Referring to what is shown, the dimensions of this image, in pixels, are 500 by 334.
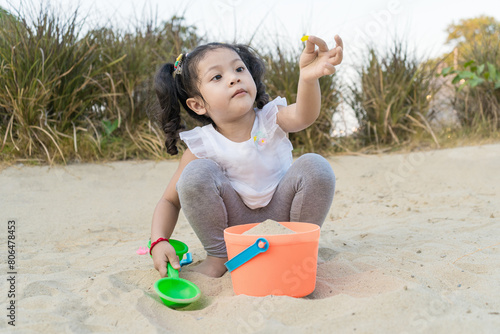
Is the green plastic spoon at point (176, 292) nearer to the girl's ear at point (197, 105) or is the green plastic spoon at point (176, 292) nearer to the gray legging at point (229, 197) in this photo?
the gray legging at point (229, 197)

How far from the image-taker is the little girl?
1654 millimetres

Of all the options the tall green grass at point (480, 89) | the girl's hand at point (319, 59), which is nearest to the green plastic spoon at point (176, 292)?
the girl's hand at point (319, 59)

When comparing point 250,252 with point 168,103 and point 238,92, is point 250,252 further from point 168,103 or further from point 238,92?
point 168,103

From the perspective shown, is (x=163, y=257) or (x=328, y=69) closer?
(x=328, y=69)

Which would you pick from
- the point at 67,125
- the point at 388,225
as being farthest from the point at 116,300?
the point at 67,125

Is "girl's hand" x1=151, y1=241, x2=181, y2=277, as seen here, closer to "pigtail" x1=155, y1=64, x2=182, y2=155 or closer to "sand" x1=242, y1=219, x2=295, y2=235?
"sand" x1=242, y1=219, x2=295, y2=235

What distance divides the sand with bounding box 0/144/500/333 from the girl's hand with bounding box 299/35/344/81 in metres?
0.70

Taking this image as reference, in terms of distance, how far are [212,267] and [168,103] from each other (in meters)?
0.77

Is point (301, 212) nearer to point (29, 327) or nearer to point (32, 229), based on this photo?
point (29, 327)

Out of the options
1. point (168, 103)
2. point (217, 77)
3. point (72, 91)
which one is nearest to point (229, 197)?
point (217, 77)

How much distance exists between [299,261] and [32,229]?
2.11 metres

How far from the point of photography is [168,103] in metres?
2.05

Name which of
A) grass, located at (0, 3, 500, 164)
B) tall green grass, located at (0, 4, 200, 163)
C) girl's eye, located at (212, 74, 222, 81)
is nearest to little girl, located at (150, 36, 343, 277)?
girl's eye, located at (212, 74, 222, 81)

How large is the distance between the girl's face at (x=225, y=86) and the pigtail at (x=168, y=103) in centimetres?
23
